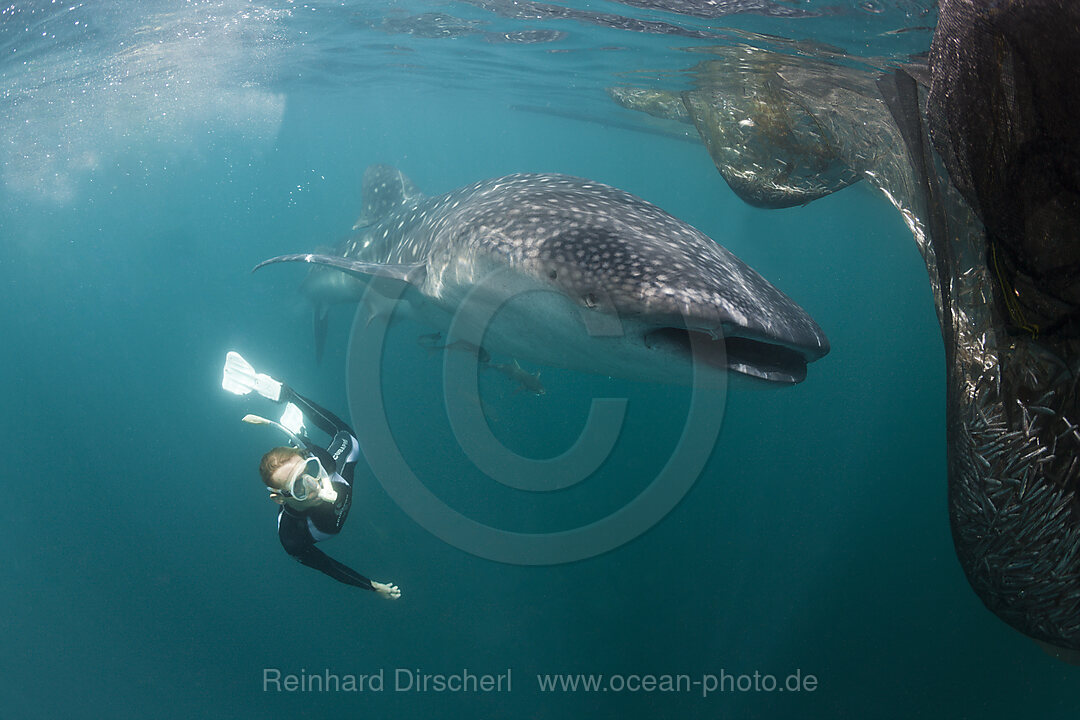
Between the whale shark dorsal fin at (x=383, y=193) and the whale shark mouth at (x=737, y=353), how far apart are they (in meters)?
6.76

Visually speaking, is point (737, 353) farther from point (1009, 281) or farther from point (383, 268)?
point (383, 268)

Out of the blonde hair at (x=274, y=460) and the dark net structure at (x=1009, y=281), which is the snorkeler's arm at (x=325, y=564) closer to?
the blonde hair at (x=274, y=460)

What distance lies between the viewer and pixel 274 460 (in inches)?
189

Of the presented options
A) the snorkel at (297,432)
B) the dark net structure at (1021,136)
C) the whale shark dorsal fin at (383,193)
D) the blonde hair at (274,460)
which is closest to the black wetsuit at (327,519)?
the snorkel at (297,432)

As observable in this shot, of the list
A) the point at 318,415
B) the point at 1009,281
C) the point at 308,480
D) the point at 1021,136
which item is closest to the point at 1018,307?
the point at 1009,281

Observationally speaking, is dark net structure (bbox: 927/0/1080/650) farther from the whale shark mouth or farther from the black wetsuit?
the black wetsuit

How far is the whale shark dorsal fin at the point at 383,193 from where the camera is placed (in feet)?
28.9

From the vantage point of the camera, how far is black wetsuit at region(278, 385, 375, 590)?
203 inches

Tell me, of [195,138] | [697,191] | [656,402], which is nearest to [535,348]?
[656,402]

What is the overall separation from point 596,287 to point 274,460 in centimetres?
348

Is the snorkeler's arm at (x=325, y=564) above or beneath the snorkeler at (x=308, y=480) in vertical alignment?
beneath

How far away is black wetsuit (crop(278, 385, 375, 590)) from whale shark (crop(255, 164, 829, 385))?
204 cm

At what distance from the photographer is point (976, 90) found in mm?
2309

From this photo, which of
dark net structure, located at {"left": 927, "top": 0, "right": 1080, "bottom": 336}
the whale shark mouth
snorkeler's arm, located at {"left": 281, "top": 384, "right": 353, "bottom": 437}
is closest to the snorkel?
snorkeler's arm, located at {"left": 281, "top": 384, "right": 353, "bottom": 437}
